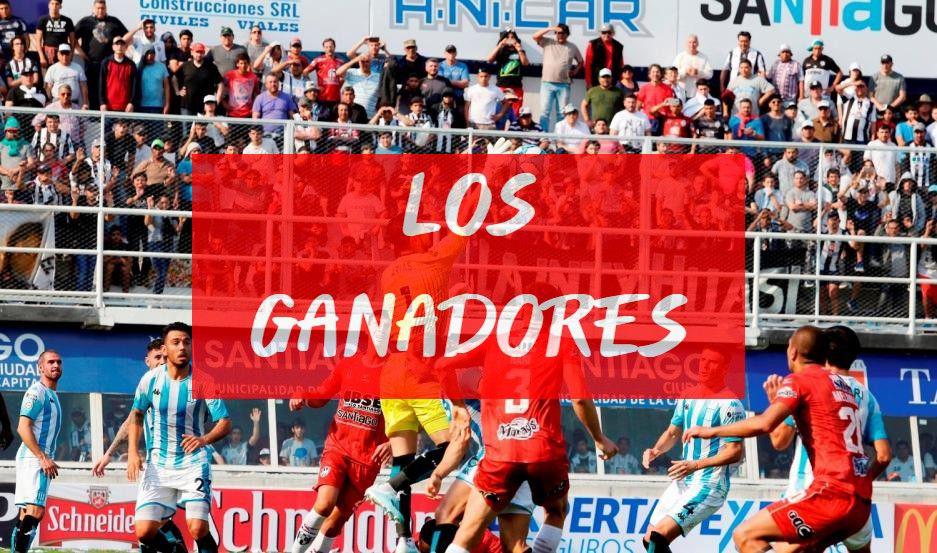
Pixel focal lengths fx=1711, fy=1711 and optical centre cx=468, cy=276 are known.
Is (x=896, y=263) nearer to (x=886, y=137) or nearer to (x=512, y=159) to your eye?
(x=886, y=137)

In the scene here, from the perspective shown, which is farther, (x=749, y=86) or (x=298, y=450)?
(x=749, y=86)

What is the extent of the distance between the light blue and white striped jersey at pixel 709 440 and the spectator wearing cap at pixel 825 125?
8.54 metres

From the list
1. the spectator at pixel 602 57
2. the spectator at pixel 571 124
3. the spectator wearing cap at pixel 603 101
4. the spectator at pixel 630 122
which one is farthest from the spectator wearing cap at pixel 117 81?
the spectator at pixel 602 57

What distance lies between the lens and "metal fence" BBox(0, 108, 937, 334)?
1884 centimetres

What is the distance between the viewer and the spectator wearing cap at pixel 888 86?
24000 millimetres

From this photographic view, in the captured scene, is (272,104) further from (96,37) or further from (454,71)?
(454,71)

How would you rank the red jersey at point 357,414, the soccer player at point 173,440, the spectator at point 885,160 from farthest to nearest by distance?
1. the spectator at point 885,160
2. the red jersey at point 357,414
3. the soccer player at point 173,440

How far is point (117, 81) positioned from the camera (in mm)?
21297

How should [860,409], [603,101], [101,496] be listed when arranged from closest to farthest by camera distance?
1. [860,409]
2. [101,496]
3. [603,101]

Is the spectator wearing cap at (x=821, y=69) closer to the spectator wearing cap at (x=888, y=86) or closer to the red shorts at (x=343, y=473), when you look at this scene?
the spectator wearing cap at (x=888, y=86)

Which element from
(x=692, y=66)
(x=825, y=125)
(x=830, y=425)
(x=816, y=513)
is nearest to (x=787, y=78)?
(x=692, y=66)

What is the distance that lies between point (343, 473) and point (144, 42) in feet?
33.0

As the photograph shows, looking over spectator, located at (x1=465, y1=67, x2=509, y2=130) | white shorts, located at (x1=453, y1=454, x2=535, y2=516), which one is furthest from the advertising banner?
spectator, located at (x1=465, y1=67, x2=509, y2=130)
